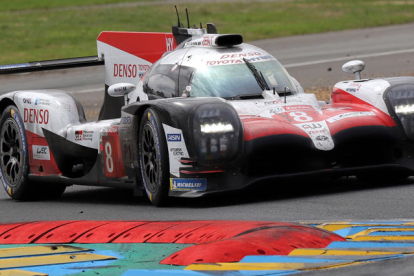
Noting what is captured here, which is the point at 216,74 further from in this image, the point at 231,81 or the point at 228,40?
the point at 228,40

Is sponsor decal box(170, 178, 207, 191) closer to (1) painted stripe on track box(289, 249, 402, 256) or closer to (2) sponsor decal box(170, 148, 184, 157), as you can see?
(2) sponsor decal box(170, 148, 184, 157)

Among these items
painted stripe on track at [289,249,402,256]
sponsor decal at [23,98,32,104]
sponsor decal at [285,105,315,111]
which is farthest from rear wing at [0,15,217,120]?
painted stripe on track at [289,249,402,256]

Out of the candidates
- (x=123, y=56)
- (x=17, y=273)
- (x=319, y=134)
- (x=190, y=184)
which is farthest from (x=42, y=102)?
(x=17, y=273)

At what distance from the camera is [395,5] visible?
31562mm

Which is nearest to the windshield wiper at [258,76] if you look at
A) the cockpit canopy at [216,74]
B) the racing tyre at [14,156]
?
the cockpit canopy at [216,74]

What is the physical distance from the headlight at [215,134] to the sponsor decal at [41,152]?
2446mm

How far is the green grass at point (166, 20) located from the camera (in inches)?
1030

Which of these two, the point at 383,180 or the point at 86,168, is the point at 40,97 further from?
the point at 383,180

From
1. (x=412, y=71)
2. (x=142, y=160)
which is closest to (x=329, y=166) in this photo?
(x=142, y=160)

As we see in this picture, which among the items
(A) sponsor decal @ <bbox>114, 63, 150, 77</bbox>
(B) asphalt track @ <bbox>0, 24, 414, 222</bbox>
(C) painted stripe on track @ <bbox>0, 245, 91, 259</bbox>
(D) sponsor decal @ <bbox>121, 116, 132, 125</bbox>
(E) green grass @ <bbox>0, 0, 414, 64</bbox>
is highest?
(A) sponsor decal @ <bbox>114, 63, 150, 77</bbox>

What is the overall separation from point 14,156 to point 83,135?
1.11 m

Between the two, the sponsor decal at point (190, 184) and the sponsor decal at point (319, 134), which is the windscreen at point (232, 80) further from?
the sponsor decal at point (190, 184)

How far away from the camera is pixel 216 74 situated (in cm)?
873

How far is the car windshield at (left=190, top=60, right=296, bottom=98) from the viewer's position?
8584 mm
